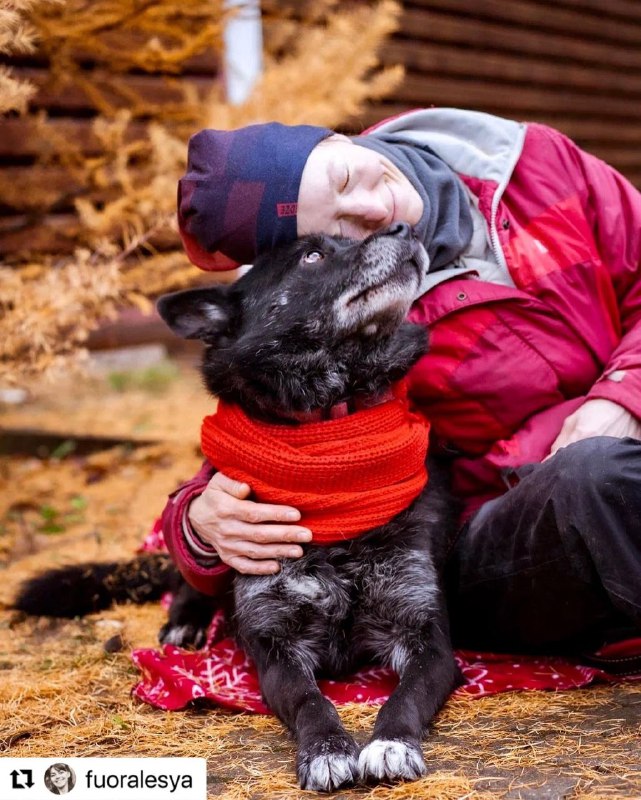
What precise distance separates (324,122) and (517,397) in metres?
2.80

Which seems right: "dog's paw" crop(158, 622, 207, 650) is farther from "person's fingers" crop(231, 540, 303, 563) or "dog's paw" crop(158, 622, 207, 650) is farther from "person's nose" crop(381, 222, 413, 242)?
"person's nose" crop(381, 222, 413, 242)

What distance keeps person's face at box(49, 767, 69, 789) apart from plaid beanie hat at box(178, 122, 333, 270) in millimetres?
1600

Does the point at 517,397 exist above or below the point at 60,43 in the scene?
below

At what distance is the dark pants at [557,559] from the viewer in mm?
2303

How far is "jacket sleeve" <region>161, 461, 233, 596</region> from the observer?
294 cm

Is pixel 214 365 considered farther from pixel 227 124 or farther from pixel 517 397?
pixel 227 124

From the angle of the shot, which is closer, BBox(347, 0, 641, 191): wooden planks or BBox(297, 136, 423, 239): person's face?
BBox(297, 136, 423, 239): person's face

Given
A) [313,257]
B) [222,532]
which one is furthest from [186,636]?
[313,257]

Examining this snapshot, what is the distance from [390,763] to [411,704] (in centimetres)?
24

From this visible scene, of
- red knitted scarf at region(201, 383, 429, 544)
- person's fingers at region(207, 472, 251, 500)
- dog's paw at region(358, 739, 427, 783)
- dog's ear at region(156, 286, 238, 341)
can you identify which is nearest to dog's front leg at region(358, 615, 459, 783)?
dog's paw at region(358, 739, 427, 783)

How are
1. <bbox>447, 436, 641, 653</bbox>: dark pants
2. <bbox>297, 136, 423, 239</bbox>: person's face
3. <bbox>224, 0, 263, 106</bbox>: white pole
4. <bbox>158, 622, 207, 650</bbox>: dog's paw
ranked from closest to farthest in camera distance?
<bbox>447, 436, 641, 653</bbox>: dark pants, <bbox>297, 136, 423, 239</bbox>: person's face, <bbox>158, 622, 207, 650</bbox>: dog's paw, <bbox>224, 0, 263, 106</bbox>: white pole

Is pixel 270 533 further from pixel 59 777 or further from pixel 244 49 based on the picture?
pixel 244 49

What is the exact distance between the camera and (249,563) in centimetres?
273

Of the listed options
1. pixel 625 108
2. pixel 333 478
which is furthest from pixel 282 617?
pixel 625 108
